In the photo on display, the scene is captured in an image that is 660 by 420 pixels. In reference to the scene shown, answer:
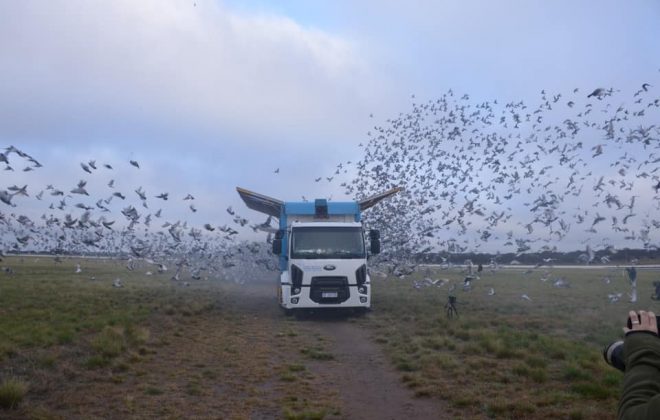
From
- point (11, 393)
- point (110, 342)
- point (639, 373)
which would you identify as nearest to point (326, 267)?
point (110, 342)

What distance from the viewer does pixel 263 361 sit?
45.0ft

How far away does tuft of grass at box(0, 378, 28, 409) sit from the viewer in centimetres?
902

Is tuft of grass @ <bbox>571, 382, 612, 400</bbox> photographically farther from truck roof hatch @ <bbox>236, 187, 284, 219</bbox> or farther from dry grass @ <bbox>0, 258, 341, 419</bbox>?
truck roof hatch @ <bbox>236, 187, 284, 219</bbox>

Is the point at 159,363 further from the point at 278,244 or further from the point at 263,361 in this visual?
the point at 278,244

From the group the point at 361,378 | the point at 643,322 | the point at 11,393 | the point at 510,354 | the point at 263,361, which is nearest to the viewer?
the point at 643,322

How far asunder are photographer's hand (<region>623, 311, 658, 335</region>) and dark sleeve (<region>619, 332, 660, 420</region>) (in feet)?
0.11

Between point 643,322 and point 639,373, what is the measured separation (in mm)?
292

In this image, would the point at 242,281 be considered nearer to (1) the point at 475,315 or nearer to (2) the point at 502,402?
(1) the point at 475,315

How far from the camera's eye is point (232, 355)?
14.4 m

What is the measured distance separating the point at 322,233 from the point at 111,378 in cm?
1153

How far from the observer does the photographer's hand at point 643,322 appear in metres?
3.13

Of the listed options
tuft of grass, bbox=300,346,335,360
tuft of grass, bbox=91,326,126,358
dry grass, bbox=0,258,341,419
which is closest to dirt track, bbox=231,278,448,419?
tuft of grass, bbox=300,346,335,360

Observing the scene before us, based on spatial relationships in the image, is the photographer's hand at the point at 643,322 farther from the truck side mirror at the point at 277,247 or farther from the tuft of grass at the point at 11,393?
the truck side mirror at the point at 277,247

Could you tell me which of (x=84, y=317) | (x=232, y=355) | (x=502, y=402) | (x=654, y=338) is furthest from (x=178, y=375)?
(x=654, y=338)
